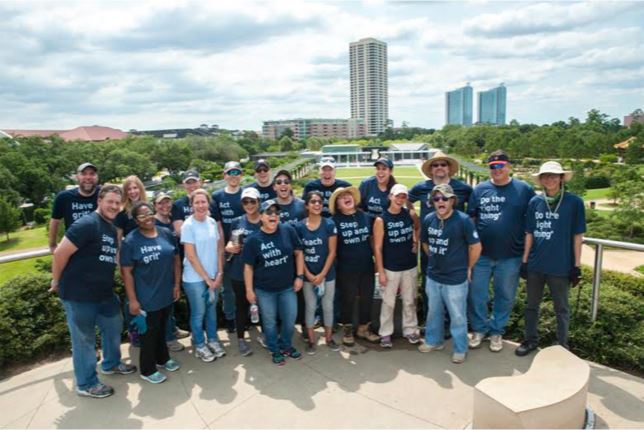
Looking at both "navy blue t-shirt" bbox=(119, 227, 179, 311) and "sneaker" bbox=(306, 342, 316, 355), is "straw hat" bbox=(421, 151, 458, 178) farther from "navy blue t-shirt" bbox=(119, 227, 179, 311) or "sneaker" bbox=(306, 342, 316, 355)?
"navy blue t-shirt" bbox=(119, 227, 179, 311)

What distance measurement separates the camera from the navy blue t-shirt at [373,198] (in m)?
5.47

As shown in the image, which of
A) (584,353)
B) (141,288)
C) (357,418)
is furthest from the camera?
(584,353)

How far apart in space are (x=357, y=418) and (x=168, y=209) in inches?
119

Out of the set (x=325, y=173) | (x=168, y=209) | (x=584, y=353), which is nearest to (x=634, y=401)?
(x=584, y=353)

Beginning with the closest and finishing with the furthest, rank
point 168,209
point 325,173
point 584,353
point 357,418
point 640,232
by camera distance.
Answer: point 357,418, point 584,353, point 168,209, point 325,173, point 640,232

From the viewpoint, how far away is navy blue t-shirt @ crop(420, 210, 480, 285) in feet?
15.4

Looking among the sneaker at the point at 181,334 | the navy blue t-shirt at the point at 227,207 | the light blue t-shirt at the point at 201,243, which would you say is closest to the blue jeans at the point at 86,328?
the light blue t-shirt at the point at 201,243

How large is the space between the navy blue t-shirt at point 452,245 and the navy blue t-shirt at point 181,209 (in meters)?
2.85

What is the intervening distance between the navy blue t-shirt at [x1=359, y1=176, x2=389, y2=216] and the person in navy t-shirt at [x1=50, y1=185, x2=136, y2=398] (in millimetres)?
2758

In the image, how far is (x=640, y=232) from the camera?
24.3 metres

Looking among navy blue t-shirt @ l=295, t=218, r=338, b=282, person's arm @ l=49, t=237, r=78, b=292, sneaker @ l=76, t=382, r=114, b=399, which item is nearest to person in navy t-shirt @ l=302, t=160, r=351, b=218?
navy blue t-shirt @ l=295, t=218, r=338, b=282

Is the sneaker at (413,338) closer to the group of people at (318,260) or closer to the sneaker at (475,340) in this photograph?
the group of people at (318,260)

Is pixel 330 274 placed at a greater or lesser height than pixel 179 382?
greater

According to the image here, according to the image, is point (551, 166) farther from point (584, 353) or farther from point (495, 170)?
point (584, 353)
